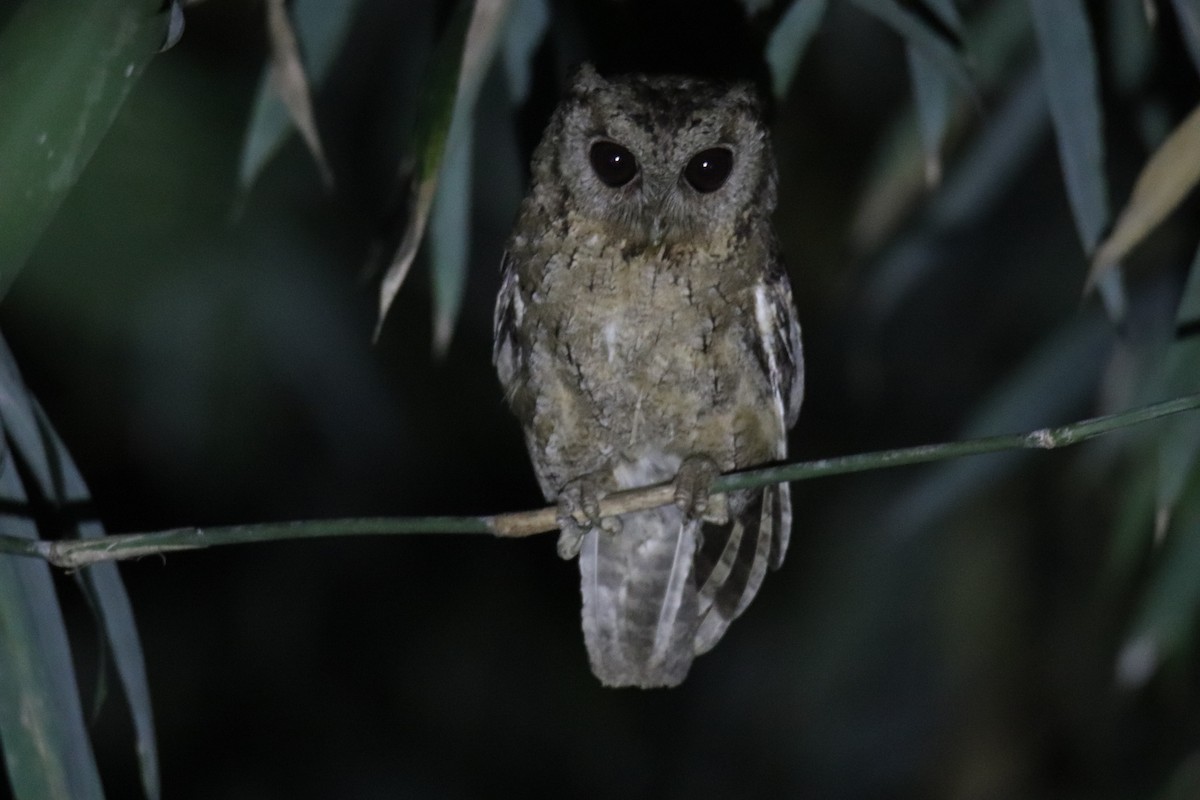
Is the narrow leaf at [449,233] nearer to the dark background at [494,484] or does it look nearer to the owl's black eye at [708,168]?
the owl's black eye at [708,168]

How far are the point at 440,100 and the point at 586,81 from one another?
12.4 inches

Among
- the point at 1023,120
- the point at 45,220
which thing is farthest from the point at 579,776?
the point at 45,220

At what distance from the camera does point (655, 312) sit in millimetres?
2020

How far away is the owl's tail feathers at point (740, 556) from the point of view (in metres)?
2.30

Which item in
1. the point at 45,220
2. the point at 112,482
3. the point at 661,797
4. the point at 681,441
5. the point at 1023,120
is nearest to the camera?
the point at 45,220

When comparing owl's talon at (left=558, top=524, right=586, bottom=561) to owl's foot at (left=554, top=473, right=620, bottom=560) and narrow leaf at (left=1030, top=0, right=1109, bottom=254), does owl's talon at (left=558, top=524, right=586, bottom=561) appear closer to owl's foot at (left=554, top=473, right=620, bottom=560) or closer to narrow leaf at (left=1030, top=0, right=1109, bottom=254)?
owl's foot at (left=554, top=473, right=620, bottom=560)

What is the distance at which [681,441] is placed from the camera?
2.15 metres

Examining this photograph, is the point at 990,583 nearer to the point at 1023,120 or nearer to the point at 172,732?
the point at 1023,120

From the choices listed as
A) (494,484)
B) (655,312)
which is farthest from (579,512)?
(494,484)

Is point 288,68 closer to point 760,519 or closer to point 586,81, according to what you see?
point 586,81

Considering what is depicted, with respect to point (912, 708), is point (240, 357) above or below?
above

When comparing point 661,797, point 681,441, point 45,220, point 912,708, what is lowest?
point 661,797

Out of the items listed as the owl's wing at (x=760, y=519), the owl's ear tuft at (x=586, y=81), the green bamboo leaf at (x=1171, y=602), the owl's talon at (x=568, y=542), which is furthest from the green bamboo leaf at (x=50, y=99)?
the green bamboo leaf at (x=1171, y=602)

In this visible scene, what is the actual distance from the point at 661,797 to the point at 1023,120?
2796 mm
